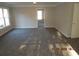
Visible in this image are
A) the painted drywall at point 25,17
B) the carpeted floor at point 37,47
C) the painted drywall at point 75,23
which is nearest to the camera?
the carpeted floor at point 37,47

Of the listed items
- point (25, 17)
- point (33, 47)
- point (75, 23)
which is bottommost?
point (33, 47)

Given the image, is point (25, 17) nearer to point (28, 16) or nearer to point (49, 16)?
point (28, 16)

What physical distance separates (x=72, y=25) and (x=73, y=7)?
3.00 feet

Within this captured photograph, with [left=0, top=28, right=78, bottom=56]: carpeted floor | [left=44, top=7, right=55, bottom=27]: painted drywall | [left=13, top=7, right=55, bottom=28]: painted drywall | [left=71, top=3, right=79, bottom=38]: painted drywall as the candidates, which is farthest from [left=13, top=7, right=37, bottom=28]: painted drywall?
[left=71, top=3, right=79, bottom=38]: painted drywall

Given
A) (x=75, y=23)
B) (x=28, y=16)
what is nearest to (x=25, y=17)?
(x=28, y=16)

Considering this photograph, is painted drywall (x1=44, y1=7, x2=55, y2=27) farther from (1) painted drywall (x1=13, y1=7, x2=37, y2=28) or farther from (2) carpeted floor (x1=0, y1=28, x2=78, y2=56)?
(2) carpeted floor (x1=0, y1=28, x2=78, y2=56)

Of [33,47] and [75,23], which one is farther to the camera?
[75,23]

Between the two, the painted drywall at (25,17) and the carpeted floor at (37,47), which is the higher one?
the painted drywall at (25,17)

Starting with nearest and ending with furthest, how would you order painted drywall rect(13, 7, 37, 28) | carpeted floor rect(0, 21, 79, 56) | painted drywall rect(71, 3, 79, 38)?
1. carpeted floor rect(0, 21, 79, 56)
2. painted drywall rect(71, 3, 79, 38)
3. painted drywall rect(13, 7, 37, 28)

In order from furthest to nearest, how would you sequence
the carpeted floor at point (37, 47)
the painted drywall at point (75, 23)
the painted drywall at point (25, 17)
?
1. the painted drywall at point (25, 17)
2. the painted drywall at point (75, 23)
3. the carpeted floor at point (37, 47)

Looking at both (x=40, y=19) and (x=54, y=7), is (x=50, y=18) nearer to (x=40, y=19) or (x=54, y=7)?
(x=54, y=7)

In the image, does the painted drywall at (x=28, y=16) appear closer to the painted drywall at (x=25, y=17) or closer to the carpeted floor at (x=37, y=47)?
the painted drywall at (x=25, y=17)

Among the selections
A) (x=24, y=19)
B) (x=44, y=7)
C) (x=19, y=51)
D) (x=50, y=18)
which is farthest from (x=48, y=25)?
(x=19, y=51)

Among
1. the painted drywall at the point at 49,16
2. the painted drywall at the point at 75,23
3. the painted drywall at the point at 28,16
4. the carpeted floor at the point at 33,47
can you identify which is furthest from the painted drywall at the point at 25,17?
the painted drywall at the point at 75,23
